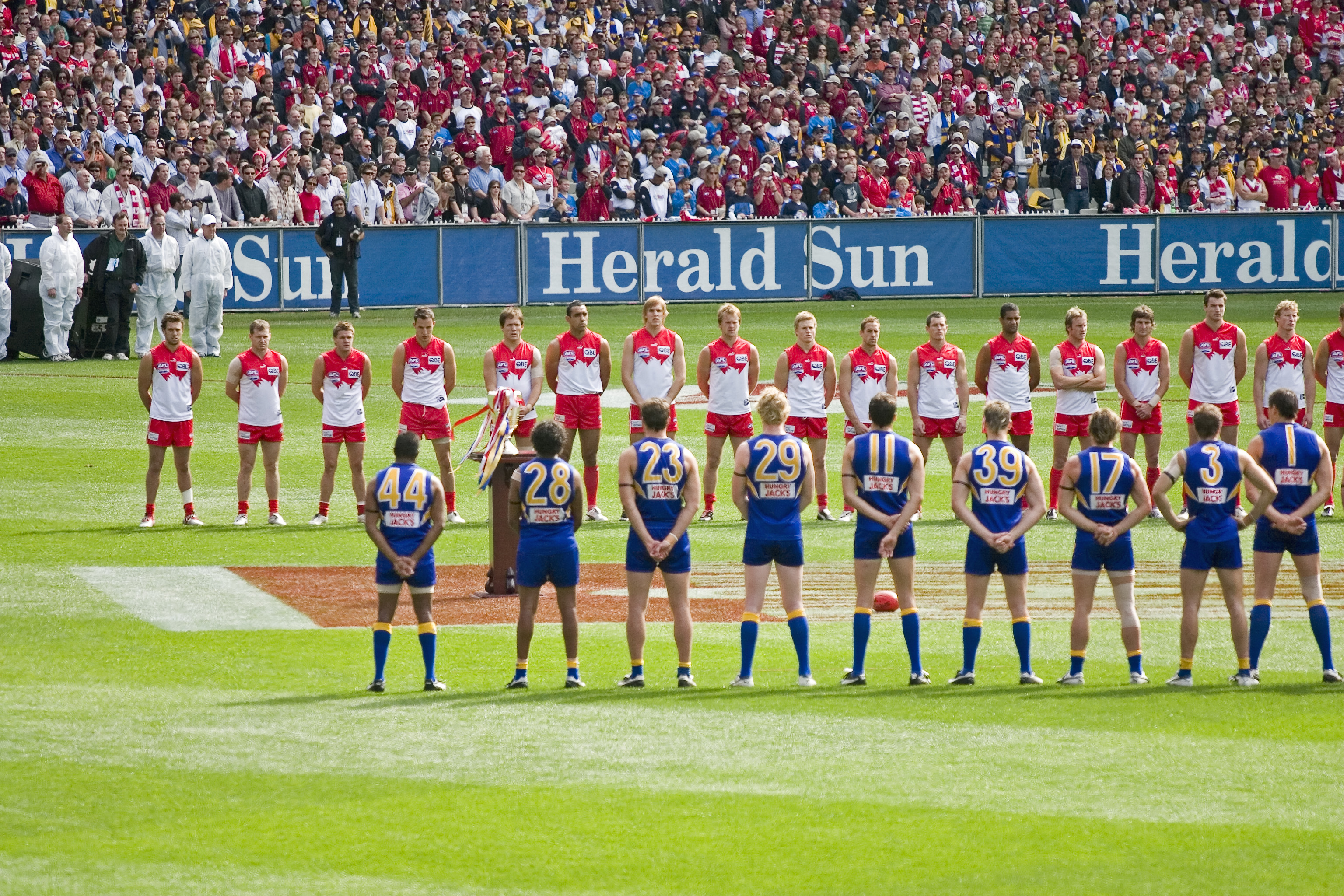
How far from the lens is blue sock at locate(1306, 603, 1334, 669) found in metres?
11.3

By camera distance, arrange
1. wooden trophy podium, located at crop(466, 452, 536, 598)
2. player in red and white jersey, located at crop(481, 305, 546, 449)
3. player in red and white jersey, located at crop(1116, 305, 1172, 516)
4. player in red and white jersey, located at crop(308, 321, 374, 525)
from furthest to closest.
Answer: player in red and white jersey, located at crop(308, 321, 374, 525)
player in red and white jersey, located at crop(1116, 305, 1172, 516)
player in red and white jersey, located at crop(481, 305, 546, 449)
wooden trophy podium, located at crop(466, 452, 536, 598)

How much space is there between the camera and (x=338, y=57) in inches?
1359

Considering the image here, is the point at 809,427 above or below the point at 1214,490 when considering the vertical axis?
above

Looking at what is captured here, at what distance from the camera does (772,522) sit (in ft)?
37.5

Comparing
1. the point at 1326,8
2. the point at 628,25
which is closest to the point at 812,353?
the point at 628,25

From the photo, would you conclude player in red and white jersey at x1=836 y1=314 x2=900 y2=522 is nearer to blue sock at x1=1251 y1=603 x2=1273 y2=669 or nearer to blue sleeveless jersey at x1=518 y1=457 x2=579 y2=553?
blue sock at x1=1251 y1=603 x2=1273 y2=669

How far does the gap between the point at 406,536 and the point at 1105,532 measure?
4.46 metres

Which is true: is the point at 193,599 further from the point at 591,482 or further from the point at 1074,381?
the point at 1074,381

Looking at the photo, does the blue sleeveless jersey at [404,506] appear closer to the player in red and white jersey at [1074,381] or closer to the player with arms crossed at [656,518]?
the player with arms crossed at [656,518]

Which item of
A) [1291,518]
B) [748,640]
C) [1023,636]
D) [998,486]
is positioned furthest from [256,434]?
[1291,518]

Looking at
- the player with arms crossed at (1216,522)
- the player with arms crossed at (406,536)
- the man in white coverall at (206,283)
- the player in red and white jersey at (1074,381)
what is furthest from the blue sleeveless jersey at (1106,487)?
the man in white coverall at (206,283)

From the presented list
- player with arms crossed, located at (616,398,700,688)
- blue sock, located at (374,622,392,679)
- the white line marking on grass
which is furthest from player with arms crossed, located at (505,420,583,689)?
the white line marking on grass

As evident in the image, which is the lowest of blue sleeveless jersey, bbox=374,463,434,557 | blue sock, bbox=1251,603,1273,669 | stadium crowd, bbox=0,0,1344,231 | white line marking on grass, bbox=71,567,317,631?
white line marking on grass, bbox=71,567,317,631

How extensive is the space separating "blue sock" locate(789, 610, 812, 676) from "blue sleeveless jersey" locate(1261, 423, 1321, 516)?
3193 millimetres
